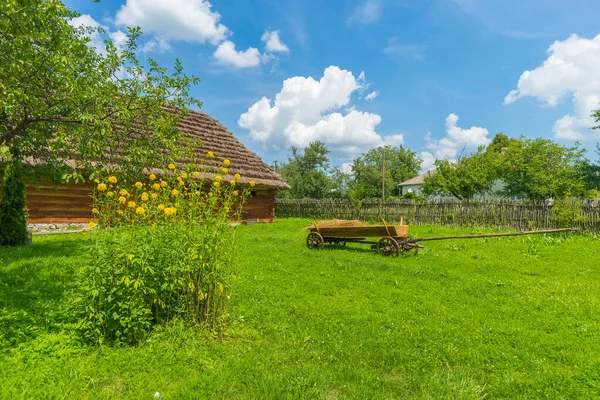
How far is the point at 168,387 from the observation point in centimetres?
286

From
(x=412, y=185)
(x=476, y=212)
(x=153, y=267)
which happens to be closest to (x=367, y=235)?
(x=153, y=267)

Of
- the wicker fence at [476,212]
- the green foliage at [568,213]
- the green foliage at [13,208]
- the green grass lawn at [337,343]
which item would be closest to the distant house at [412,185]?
the wicker fence at [476,212]

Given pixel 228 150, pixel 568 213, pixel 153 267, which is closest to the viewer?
pixel 153 267

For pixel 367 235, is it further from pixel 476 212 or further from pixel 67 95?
pixel 476 212

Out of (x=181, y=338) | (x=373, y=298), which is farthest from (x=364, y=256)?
(x=181, y=338)

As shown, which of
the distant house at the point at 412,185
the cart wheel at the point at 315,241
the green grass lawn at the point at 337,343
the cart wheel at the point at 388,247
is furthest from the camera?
the distant house at the point at 412,185

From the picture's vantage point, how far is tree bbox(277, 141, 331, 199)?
3638 centimetres

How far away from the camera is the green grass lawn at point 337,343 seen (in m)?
2.90

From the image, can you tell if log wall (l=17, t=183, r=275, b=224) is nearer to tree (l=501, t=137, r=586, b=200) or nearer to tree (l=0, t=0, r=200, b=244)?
tree (l=0, t=0, r=200, b=244)

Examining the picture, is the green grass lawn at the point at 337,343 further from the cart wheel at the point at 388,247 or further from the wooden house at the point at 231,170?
the wooden house at the point at 231,170

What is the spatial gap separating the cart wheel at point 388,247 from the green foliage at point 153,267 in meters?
5.54

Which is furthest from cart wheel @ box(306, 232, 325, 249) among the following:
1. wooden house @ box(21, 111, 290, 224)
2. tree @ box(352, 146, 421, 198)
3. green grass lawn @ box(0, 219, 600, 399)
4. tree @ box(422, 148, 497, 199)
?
tree @ box(352, 146, 421, 198)

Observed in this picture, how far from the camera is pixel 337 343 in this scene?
379cm

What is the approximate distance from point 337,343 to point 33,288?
4.55 meters
